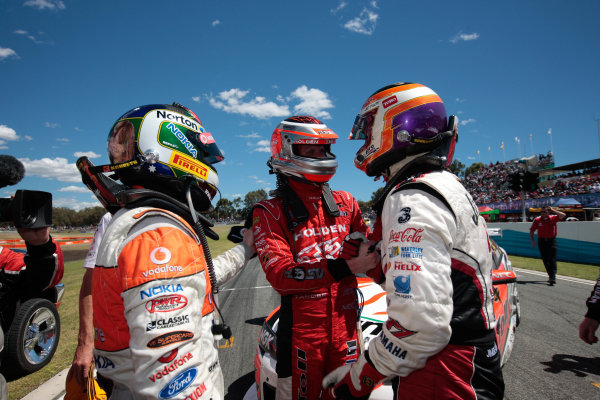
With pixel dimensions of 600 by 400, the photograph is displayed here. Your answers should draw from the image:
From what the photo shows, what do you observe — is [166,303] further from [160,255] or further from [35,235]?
[35,235]

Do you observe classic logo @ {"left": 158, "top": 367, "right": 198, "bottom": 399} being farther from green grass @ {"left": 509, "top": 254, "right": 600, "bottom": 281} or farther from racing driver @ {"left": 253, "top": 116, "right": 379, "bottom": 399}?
green grass @ {"left": 509, "top": 254, "right": 600, "bottom": 281}

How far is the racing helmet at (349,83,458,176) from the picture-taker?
183cm

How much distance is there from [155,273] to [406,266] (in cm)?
98

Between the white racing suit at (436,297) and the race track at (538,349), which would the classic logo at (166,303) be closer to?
the white racing suit at (436,297)

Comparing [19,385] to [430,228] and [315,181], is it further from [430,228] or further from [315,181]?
[430,228]

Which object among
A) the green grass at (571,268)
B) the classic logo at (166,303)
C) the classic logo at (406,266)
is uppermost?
the classic logo at (406,266)

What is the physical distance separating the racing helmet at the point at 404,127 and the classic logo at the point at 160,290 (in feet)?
4.43

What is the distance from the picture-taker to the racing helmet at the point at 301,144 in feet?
7.94

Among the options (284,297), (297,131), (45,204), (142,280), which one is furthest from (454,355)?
(45,204)

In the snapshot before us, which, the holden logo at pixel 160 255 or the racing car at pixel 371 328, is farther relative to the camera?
the racing car at pixel 371 328

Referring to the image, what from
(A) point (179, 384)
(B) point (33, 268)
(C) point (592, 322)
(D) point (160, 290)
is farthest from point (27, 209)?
(C) point (592, 322)

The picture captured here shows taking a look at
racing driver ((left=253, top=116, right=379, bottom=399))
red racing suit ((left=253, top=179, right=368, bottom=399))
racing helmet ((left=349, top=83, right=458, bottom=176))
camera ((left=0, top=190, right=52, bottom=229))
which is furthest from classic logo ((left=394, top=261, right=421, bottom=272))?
camera ((left=0, top=190, right=52, bottom=229))

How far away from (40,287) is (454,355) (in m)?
5.17

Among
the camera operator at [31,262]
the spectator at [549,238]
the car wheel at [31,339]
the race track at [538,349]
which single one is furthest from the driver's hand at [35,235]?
the spectator at [549,238]
